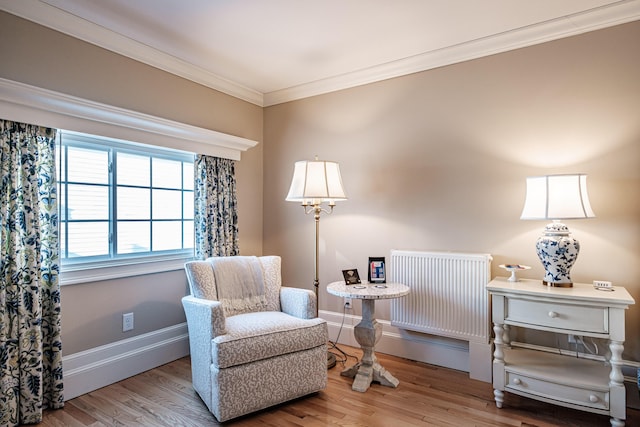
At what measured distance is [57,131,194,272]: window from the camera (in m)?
2.54

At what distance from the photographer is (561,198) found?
2186mm

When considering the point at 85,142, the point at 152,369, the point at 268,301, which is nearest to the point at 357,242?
the point at 268,301

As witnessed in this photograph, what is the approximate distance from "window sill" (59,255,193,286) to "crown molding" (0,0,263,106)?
157cm

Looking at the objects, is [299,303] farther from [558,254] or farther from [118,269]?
[558,254]

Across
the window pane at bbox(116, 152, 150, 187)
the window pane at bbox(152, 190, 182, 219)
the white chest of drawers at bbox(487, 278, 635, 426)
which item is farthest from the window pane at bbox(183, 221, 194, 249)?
the white chest of drawers at bbox(487, 278, 635, 426)

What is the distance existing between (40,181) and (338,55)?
233 cm

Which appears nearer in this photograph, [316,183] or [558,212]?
[558,212]

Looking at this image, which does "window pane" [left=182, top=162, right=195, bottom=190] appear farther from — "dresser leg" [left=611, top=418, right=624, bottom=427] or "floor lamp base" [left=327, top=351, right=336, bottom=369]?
"dresser leg" [left=611, top=418, right=624, bottom=427]

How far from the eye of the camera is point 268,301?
2.83m

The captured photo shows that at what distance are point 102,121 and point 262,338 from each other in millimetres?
1883

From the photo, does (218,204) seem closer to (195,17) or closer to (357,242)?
(357,242)

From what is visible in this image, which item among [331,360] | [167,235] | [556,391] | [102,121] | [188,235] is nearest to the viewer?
[556,391]

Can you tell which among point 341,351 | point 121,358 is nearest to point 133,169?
point 121,358

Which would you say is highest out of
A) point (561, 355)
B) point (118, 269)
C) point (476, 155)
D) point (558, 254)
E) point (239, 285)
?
point (476, 155)
